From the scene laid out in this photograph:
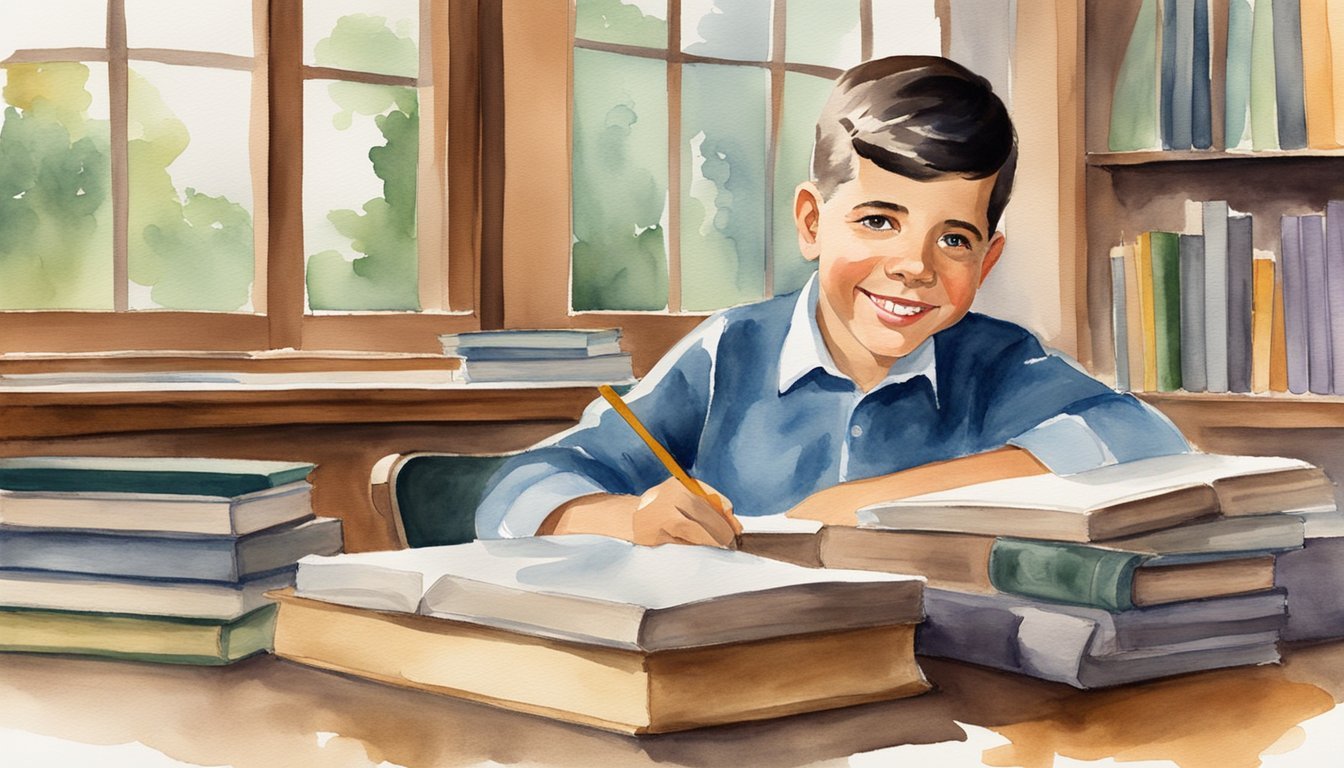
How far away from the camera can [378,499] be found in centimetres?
143

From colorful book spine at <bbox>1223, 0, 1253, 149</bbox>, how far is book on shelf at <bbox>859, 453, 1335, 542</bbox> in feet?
5.72

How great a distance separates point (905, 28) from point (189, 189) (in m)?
1.47

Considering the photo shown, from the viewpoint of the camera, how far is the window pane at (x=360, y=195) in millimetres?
2270

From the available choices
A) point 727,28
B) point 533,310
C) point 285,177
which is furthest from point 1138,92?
point 285,177

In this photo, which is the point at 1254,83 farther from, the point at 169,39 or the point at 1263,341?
the point at 169,39

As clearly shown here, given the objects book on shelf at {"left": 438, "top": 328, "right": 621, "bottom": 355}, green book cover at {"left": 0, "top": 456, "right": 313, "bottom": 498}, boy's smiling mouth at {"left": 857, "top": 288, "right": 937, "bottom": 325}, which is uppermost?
boy's smiling mouth at {"left": 857, "top": 288, "right": 937, "bottom": 325}

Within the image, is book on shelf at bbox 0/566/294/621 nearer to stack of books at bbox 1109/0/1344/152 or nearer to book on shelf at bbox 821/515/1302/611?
book on shelf at bbox 821/515/1302/611

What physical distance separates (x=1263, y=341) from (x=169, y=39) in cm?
Result: 194

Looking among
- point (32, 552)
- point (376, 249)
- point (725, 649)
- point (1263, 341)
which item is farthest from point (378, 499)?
point (1263, 341)

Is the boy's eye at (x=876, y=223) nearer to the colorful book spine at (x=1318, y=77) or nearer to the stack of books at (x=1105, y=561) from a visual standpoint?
the stack of books at (x=1105, y=561)

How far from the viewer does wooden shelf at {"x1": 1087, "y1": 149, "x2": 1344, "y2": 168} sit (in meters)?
2.48

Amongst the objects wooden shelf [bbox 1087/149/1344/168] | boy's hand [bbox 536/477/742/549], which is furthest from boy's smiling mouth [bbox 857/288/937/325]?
wooden shelf [bbox 1087/149/1344/168]

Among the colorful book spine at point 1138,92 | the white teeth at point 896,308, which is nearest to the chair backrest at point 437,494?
the white teeth at point 896,308

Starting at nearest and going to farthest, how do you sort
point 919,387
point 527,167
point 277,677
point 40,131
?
point 277,677, point 919,387, point 40,131, point 527,167
